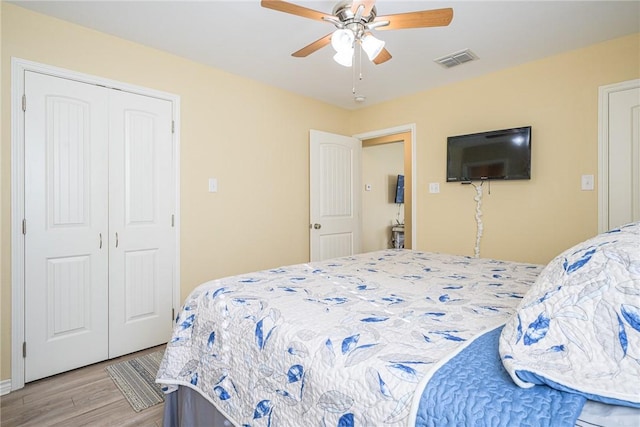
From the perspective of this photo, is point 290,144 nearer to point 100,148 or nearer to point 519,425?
point 100,148

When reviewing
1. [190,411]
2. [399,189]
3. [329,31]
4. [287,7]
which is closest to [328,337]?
[190,411]

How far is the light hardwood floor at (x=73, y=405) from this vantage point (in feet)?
5.75

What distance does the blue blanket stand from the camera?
61 cm

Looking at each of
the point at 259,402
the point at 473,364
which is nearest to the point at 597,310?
the point at 473,364

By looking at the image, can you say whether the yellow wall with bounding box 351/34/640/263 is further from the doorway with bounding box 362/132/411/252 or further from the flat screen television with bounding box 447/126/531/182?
the doorway with bounding box 362/132/411/252

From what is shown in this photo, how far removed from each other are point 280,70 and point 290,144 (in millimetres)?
826

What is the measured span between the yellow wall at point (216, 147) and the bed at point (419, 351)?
1509mm

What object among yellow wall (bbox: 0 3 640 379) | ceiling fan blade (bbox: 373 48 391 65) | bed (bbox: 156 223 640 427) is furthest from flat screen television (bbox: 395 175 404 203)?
bed (bbox: 156 223 640 427)

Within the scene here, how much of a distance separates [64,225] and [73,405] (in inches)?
A: 45.4

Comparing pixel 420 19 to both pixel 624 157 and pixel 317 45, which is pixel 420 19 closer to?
pixel 317 45

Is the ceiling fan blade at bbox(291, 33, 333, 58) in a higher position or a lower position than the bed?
higher

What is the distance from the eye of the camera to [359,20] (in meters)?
Result: 1.73

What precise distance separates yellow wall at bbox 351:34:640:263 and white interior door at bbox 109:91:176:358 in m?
2.59

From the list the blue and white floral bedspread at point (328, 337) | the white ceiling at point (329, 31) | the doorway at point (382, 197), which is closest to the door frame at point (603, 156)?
the white ceiling at point (329, 31)
